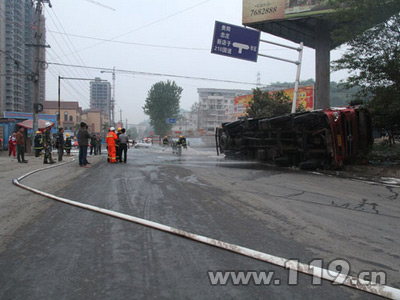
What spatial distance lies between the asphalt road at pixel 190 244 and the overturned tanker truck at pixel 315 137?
4.04m

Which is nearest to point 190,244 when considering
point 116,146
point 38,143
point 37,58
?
point 116,146

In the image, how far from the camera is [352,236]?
3.94 m

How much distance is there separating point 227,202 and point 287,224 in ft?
5.04

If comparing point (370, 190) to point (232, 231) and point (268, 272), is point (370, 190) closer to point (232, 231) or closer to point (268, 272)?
point (232, 231)

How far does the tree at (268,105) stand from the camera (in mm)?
27188

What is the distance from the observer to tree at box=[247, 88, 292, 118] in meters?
27.2

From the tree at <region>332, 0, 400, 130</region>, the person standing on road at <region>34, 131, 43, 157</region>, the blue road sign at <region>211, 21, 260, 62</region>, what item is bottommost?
the person standing on road at <region>34, 131, 43, 157</region>

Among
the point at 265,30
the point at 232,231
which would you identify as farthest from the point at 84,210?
the point at 265,30

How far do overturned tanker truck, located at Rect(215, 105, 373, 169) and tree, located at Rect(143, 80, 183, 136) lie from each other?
67642 mm

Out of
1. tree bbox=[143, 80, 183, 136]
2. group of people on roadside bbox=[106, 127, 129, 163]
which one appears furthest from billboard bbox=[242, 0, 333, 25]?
tree bbox=[143, 80, 183, 136]

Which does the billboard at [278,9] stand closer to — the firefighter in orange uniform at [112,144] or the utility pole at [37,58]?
the utility pole at [37,58]

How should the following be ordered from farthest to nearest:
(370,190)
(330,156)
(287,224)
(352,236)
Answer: (330,156) < (370,190) < (287,224) < (352,236)

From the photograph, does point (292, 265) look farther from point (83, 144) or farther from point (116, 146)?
point (116, 146)
